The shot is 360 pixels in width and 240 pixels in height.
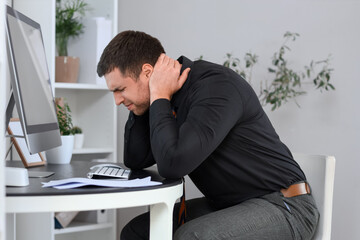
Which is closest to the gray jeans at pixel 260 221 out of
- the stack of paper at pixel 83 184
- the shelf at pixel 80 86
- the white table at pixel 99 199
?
the white table at pixel 99 199

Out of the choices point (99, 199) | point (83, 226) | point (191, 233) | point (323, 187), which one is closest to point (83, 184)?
point (99, 199)

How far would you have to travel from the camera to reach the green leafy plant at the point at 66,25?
298 centimetres

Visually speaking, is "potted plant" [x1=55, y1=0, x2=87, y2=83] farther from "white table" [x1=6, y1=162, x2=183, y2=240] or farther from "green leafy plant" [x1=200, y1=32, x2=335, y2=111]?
"white table" [x1=6, y1=162, x2=183, y2=240]

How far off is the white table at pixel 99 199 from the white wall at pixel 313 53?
5.00 feet

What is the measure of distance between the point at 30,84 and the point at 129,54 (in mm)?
363

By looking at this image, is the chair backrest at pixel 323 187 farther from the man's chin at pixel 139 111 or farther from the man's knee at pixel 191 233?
the man's chin at pixel 139 111

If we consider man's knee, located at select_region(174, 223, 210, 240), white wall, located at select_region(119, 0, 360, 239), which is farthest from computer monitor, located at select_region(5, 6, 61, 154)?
white wall, located at select_region(119, 0, 360, 239)

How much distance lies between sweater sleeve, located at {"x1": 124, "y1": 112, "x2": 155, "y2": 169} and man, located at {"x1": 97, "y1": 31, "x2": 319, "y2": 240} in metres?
0.15

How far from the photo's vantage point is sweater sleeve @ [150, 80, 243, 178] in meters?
1.44

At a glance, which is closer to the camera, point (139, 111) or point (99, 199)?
point (99, 199)

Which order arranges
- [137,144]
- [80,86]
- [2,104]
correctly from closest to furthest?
[2,104], [137,144], [80,86]

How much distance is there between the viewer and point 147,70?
5.64 ft

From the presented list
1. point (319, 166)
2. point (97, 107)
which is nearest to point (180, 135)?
point (319, 166)

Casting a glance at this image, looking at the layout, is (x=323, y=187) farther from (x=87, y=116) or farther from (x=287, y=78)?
(x=87, y=116)
